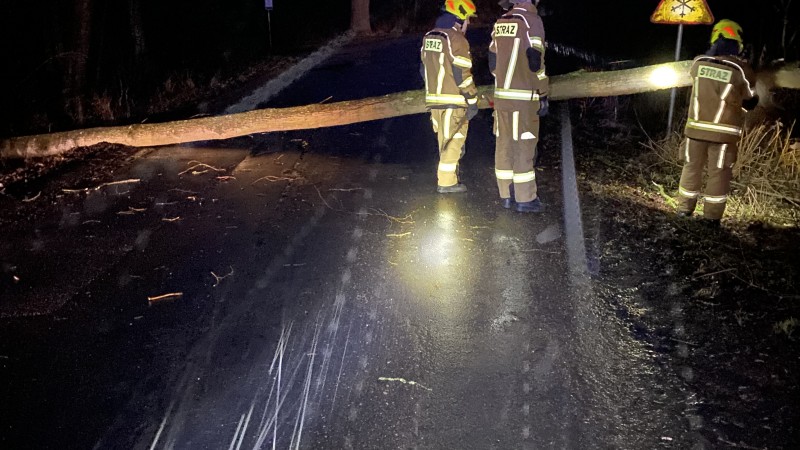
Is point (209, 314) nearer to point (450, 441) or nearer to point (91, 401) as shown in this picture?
point (91, 401)

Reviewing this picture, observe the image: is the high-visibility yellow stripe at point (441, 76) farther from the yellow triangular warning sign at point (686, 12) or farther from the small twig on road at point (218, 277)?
the small twig on road at point (218, 277)

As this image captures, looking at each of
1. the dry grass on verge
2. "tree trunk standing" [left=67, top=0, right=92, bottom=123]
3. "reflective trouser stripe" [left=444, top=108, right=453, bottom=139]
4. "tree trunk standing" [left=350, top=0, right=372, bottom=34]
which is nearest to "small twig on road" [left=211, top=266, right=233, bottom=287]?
"reflective trouser stripe" [left=444, top=108, right=453, bottom=139]

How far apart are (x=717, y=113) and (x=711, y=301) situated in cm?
195

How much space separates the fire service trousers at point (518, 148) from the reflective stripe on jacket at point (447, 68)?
442mm

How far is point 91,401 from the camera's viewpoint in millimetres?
3375

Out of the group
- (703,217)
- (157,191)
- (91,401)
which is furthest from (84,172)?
(703,217)

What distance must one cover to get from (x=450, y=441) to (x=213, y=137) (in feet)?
20.5

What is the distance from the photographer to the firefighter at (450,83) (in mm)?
5918

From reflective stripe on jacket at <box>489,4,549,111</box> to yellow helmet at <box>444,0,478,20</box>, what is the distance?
0.43m

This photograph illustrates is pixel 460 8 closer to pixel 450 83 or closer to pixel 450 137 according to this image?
pixel 450 83

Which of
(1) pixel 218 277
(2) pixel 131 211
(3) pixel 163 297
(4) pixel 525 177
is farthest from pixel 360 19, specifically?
(3) pixel 163 297

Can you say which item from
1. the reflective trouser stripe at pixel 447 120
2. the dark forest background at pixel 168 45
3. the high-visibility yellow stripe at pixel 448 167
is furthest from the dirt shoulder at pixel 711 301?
the dark forest background at pixel 168 45

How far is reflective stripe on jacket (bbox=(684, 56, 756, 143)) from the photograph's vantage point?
5.07 m

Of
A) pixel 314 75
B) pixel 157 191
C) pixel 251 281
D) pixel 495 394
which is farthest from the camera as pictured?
pixel 314 75
